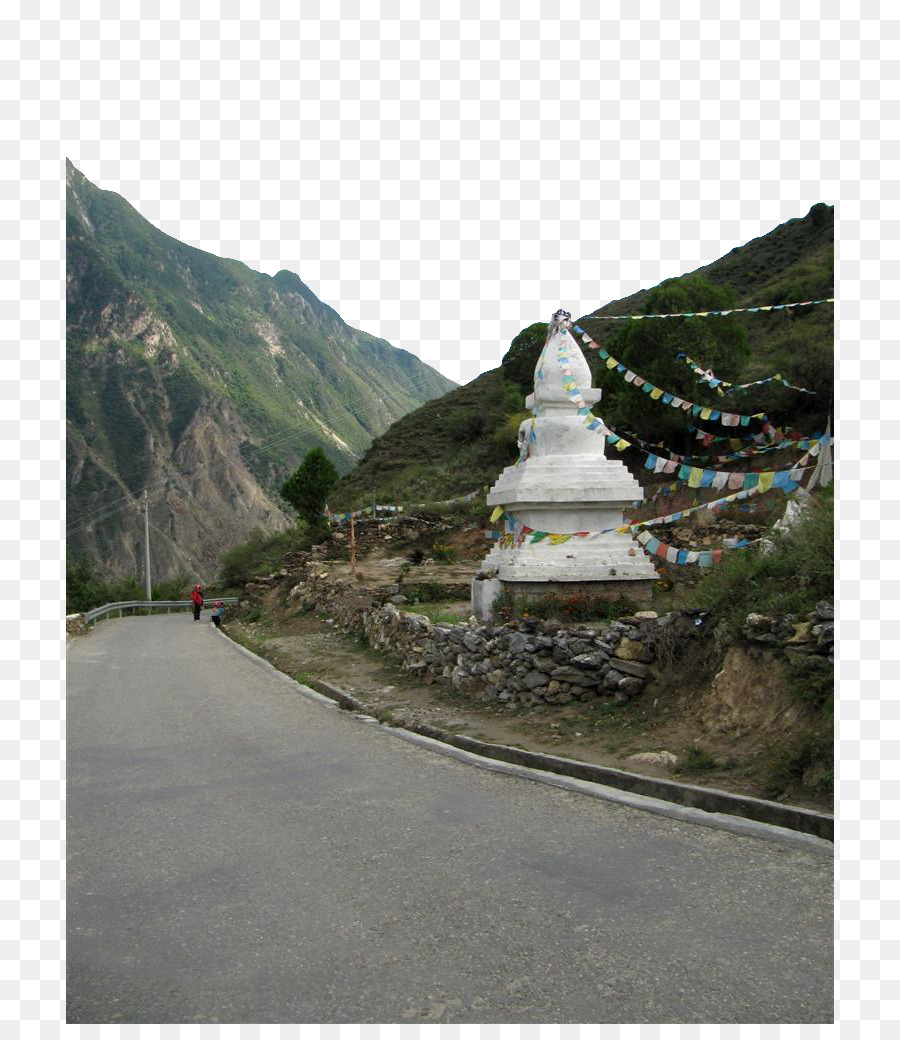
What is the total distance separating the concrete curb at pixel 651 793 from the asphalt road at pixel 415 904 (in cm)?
11

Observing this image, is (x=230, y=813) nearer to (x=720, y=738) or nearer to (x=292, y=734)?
(x=292, y=734)

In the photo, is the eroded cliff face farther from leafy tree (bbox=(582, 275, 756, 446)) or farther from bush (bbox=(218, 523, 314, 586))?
leafy tree (bbox=(582, 275, 756, 446))

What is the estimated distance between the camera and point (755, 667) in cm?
677

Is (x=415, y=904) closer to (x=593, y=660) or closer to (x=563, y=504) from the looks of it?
(x=593, y=660)

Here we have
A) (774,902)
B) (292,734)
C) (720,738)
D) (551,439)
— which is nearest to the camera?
(774,902)

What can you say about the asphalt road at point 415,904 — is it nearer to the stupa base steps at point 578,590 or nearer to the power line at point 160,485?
the stupa base steps at point 578,590

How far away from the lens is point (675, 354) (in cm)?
2686

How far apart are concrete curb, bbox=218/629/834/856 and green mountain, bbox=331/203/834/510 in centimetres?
1666

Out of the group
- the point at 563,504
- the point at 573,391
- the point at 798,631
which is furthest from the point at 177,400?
the point at 798,631

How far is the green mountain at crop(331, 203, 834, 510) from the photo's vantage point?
27.0 metres

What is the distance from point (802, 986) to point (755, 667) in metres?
3.64

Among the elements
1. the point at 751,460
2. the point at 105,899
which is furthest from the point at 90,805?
the point at 751,460

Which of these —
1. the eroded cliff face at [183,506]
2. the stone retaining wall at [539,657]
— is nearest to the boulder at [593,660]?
the stone retaining wall at [539,657]

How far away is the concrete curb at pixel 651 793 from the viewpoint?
5.07 m
